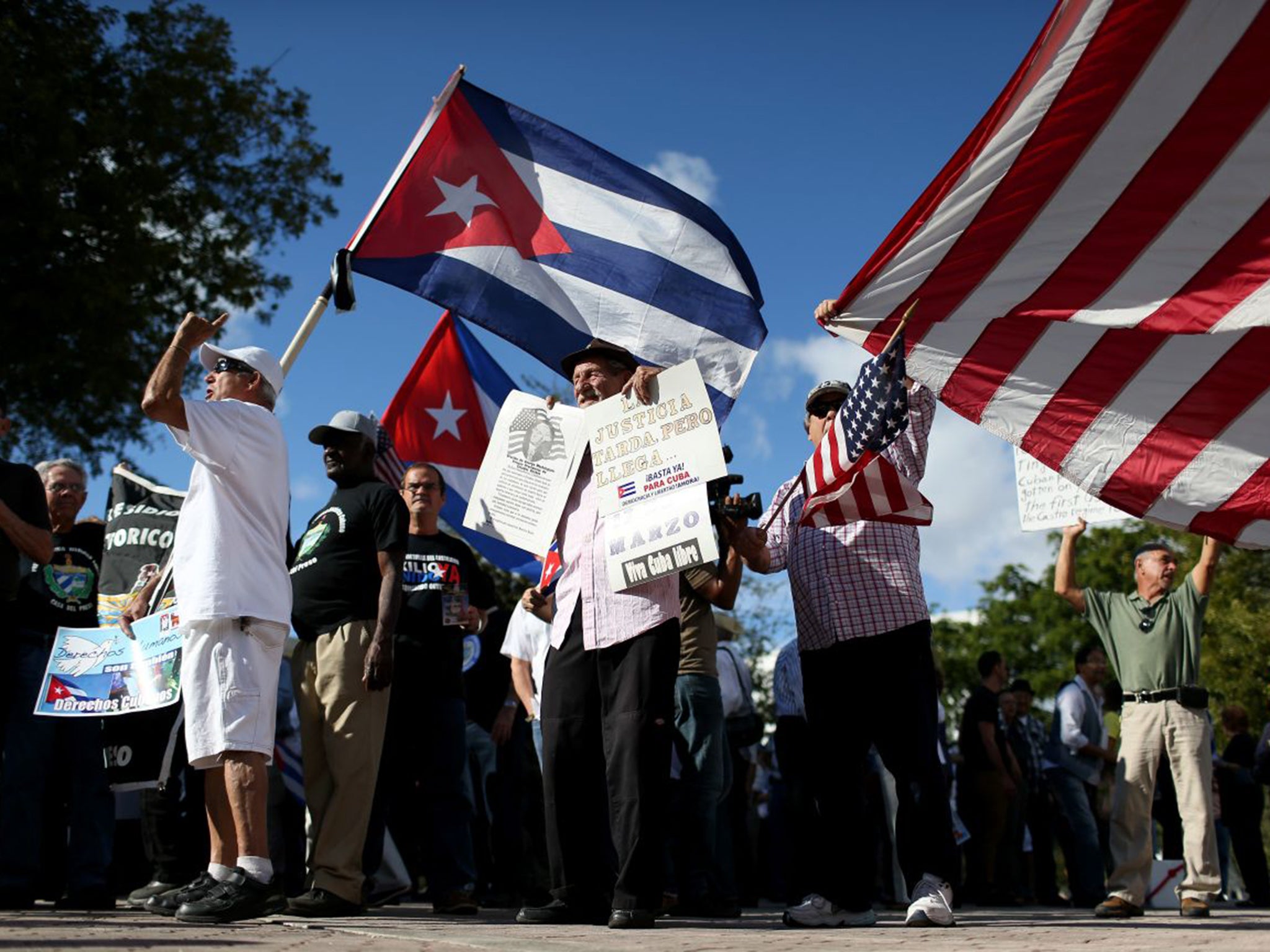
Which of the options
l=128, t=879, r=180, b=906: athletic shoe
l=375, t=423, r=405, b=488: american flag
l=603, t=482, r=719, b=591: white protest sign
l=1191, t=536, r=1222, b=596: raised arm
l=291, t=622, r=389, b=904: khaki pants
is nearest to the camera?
l=603, t=482, r=719, b=591: white protest sign

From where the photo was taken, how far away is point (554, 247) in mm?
7801

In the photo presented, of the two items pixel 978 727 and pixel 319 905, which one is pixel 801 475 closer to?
pixel 319 905

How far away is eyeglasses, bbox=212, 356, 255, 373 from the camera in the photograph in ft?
18.4

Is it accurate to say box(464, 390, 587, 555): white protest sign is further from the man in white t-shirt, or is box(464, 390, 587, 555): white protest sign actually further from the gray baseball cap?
the man in white t-shirt

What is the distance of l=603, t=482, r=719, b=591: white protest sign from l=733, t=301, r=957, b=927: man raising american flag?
1.99 feet

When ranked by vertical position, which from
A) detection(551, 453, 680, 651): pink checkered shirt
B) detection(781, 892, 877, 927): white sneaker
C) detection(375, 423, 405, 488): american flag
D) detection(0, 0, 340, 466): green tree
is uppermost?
detection(0, 0, 340, 466): green tree

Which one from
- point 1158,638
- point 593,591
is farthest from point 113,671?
point 1158,638

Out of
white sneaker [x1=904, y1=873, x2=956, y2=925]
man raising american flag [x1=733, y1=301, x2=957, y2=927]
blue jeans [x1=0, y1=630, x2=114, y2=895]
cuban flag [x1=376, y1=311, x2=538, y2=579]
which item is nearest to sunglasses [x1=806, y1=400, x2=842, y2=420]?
man raising american flag [x1=733, y1=301, x2=957, y2=927]

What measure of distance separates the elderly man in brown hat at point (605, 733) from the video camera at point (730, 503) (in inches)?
15.9

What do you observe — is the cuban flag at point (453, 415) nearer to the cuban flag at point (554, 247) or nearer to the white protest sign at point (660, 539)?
the cuban flag at point (554, 247)

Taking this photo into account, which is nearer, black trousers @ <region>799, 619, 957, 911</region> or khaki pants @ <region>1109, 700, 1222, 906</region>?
black trousers @ <region>799, 619, 957, 911</region>

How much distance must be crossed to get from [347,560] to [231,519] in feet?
2.77

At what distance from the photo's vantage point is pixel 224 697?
5.13 metres

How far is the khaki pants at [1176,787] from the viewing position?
748 cm
